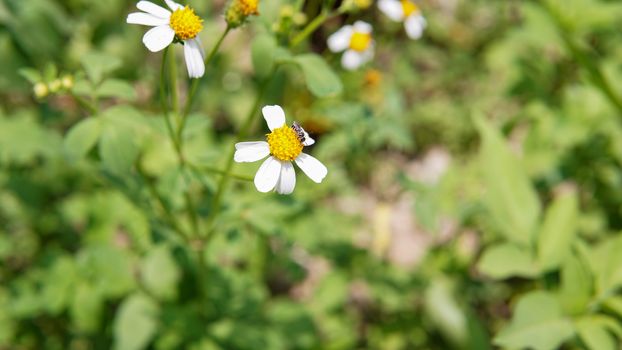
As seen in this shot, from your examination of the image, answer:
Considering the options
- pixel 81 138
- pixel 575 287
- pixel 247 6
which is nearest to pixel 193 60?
pixel 247 6

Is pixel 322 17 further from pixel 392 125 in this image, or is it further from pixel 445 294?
pixel 445 294

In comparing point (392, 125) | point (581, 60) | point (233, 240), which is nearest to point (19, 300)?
point (233, 240)

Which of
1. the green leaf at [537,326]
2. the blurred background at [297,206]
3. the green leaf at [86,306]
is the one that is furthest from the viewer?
the green leaf at [86,306]

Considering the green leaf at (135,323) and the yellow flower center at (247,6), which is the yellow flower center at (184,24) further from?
the green leaf at (135,323)

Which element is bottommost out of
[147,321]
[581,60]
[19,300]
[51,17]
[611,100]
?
[147,321]

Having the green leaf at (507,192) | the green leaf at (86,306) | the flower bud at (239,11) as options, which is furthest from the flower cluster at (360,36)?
the green leaf at (86,306)

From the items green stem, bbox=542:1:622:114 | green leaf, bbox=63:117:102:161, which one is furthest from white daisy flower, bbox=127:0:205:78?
green stem, bbox=542:1:622:114
